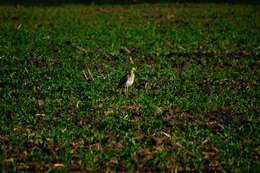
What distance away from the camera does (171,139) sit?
7.25 meters

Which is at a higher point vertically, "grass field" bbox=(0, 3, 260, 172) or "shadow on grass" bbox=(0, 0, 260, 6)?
"shadow on grass" bbox=(0, 0, 260, 6)

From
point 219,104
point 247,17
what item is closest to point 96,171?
point 219,104

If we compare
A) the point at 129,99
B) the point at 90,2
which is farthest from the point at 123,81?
the point at 90,2

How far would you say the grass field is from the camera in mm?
6645

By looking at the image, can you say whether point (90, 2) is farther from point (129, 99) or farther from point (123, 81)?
point (129, 99)

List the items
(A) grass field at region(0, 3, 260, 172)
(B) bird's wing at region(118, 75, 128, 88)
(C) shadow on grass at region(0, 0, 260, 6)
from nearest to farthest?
1. (A) grass field at region(0, 3, 260, 172)
2. (B) bird's wing at region(118, 75, 128, 88)
3. (C) shadow on grass at region(0, 0, 260, 6)

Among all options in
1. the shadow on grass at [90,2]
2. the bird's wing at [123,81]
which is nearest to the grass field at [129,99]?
the bird's wing at [123,81]

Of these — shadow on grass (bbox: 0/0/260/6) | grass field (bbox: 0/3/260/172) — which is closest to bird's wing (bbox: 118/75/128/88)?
grass field (bbox: 0/3/260/172)

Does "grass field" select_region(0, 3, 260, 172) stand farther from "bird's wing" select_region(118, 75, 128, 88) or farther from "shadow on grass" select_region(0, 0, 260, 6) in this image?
"shadow on grass" select_region(0, 0, 260, 6)

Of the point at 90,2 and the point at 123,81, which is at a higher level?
the point at 90,2

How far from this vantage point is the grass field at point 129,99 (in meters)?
6.64

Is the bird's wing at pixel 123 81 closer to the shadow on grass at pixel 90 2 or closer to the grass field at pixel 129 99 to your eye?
the grass field at pixel 129 99

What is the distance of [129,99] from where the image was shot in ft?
30.6

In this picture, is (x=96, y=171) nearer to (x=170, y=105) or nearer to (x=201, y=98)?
(x=170, y=105)
